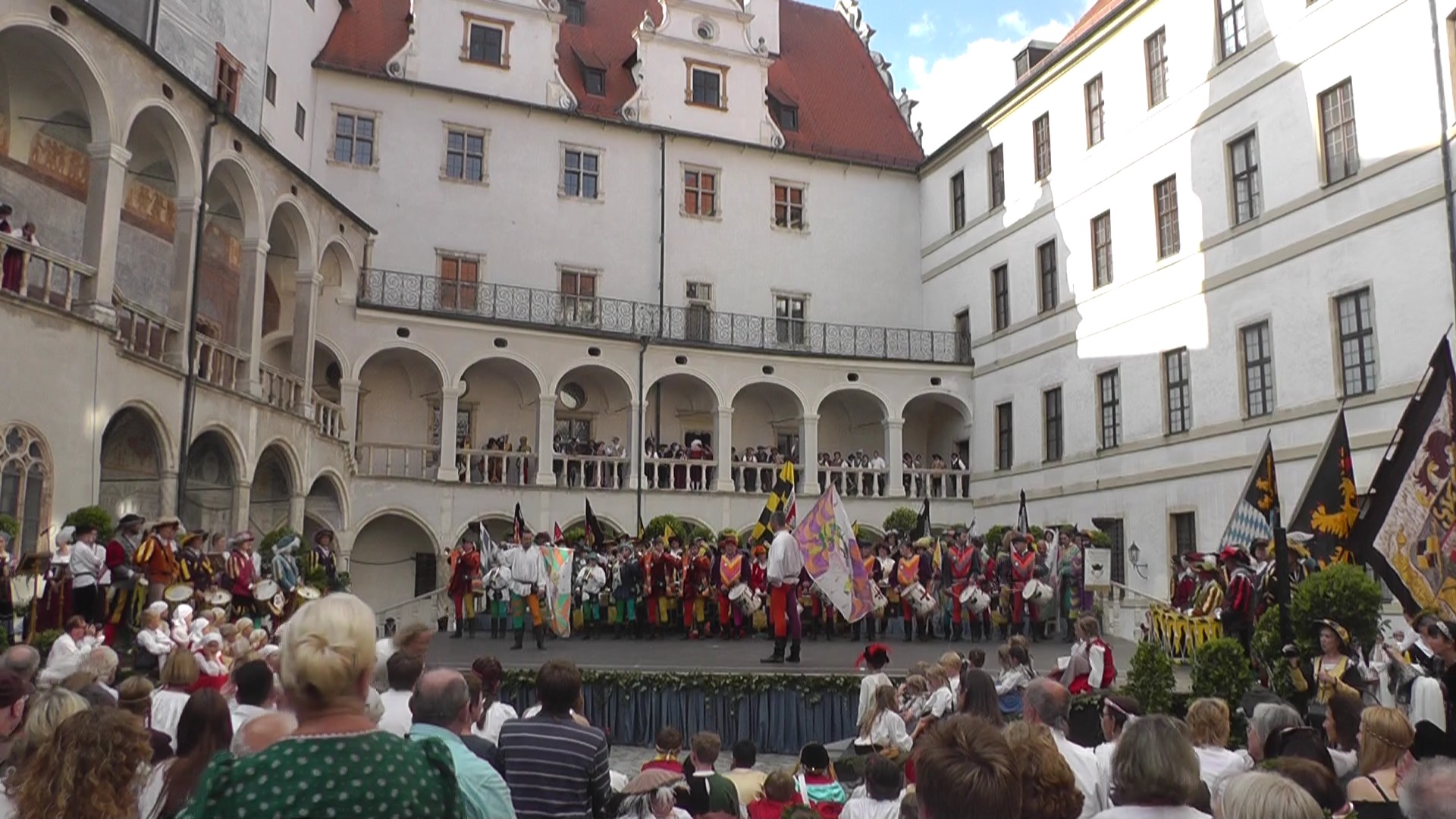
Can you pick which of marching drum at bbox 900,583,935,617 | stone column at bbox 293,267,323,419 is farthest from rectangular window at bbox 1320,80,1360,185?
stone column at bbox 293,267,323,419

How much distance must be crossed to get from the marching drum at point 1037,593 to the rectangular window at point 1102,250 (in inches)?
431

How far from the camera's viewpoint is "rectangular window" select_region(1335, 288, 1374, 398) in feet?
73.7

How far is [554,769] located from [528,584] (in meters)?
15.7

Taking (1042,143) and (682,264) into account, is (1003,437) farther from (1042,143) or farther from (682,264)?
(682,264)

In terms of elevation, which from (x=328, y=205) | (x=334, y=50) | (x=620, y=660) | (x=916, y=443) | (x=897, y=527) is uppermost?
(x=334, y=50)

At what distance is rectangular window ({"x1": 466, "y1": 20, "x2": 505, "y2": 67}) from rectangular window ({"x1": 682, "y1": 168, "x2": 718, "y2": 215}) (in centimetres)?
673

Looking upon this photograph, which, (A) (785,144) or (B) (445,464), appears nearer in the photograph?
(B) (445,464)

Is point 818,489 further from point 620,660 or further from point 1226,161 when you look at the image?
point 620,660

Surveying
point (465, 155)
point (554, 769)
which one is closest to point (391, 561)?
point (465, 155)

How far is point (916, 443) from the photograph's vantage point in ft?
129

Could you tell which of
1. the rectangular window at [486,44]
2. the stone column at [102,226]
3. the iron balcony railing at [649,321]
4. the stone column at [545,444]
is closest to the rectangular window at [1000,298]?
the iron balcony railing at [649,321]

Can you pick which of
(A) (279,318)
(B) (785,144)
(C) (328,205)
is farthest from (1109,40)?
(A) (279,318)

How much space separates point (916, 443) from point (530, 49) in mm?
17861

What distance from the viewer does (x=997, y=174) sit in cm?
3609
